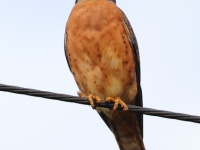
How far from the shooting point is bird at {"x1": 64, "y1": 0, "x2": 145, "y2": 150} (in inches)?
284

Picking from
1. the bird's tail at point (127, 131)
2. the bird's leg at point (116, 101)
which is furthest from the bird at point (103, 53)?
the bird's tail at point (127, 131)

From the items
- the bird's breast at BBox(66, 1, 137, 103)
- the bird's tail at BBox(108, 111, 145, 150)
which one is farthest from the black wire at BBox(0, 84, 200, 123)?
the bird's tail at BBox(108, 111, 145, 150)

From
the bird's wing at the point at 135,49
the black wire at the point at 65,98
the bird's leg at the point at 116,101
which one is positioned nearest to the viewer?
the black wire at the point at 65,98

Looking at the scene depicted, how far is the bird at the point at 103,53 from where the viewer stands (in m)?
7.21

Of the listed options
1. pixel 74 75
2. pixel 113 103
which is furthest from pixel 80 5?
pixel 113 103

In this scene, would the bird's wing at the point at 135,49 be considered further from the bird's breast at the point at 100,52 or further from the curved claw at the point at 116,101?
the curved claw at the point at 116,101

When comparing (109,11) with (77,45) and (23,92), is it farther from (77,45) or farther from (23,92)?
(23,92)

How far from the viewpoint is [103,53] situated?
718 centimetres

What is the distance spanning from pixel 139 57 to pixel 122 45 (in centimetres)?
59

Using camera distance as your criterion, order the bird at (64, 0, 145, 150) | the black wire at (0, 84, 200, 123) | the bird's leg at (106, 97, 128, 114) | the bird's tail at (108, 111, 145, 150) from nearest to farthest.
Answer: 1. the black wire at (0, 84, 200, 123)
2. the bird's leg at (106, 97, 128, 114)
3. the bird at (64, 0, 145, 150)
4. the bird's tail at (108, 111, 145, 150)

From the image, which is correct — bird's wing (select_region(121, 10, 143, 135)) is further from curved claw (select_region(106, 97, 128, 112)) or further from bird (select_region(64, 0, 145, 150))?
curved claw (select_region(106, 97, 128, 112))

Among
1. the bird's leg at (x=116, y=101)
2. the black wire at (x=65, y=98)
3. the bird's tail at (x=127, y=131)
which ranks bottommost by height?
the bird's tail at (x=127, y=131)

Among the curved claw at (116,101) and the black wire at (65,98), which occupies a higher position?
the black wire at (65,98)

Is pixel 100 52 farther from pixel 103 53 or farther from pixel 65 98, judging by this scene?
pixel 65 98
